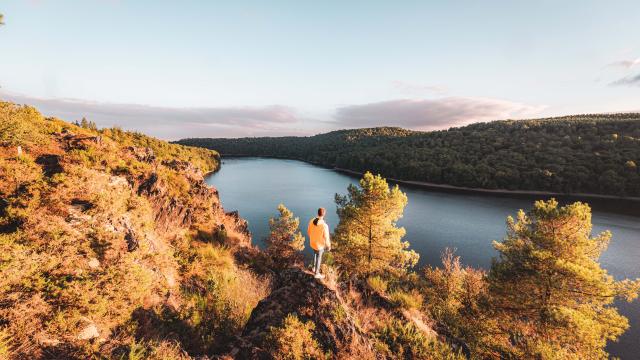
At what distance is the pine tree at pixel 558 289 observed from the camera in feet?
41.8

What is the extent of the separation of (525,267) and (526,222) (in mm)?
3263

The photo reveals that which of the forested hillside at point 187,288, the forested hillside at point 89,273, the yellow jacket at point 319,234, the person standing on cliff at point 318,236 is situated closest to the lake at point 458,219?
the forested hillside at point 187,288

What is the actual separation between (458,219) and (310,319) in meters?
61.3

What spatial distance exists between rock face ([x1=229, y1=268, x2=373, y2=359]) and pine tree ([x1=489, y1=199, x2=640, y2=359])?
41.4 ft

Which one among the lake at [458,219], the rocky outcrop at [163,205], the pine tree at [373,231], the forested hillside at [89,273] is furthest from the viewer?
the lake at [458,219]

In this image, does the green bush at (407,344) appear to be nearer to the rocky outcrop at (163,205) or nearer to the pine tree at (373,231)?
the rocky outcrop at (163,205)

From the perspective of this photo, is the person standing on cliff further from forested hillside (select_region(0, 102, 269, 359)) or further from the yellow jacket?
forested hillside (select_region(0, 102, 269, 359))

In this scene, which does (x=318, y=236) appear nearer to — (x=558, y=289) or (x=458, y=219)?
(x=558, y=289)

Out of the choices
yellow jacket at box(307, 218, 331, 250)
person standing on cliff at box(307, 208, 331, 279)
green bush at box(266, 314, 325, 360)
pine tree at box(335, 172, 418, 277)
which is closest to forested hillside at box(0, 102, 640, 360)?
green bush at box(266, 314, 325, 360)

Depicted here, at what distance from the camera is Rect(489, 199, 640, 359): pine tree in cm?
1275

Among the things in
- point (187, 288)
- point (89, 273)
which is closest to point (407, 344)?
point (187, 288)

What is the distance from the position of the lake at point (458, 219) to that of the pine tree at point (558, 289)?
15.4 metres

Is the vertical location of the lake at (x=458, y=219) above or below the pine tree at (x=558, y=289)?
below

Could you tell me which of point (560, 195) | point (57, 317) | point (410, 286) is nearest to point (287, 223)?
point (410, 286)
